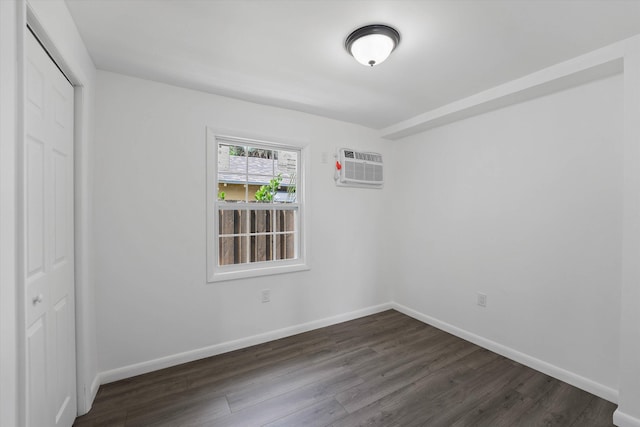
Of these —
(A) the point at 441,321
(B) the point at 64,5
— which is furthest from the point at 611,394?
(B) the point at 64,5

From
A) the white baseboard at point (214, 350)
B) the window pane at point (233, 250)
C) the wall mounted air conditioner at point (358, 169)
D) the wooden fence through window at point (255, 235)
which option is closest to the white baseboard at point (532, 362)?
the white baseboard at point (214, 350)

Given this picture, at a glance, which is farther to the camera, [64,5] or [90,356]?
[90,356]

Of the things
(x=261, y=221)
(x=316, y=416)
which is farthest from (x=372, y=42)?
(x=316, y=416)

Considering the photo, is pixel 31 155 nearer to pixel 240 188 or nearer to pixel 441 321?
pixel 240 188

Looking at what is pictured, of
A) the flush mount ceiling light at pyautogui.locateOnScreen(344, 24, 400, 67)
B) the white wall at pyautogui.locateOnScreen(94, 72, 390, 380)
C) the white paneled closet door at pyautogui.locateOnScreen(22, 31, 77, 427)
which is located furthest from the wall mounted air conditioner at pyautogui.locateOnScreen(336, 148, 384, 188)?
the white paneled closet door at pyautogui.locateOnScreen(22, 31, 77, 427)

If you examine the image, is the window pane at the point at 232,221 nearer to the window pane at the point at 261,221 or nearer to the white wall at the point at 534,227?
the window pane at the point at 261,221

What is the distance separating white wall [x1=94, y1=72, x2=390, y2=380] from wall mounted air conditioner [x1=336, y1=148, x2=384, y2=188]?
1.58ft

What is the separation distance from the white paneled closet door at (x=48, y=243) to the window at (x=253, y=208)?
3.34 feet

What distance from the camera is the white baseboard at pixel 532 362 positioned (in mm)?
1994

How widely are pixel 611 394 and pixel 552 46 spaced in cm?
246

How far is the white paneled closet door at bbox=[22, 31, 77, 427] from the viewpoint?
1.20m

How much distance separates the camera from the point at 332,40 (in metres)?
1.78

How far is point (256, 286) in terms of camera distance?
2.79 metres

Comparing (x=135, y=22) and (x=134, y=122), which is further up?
(x=135, y=22)
